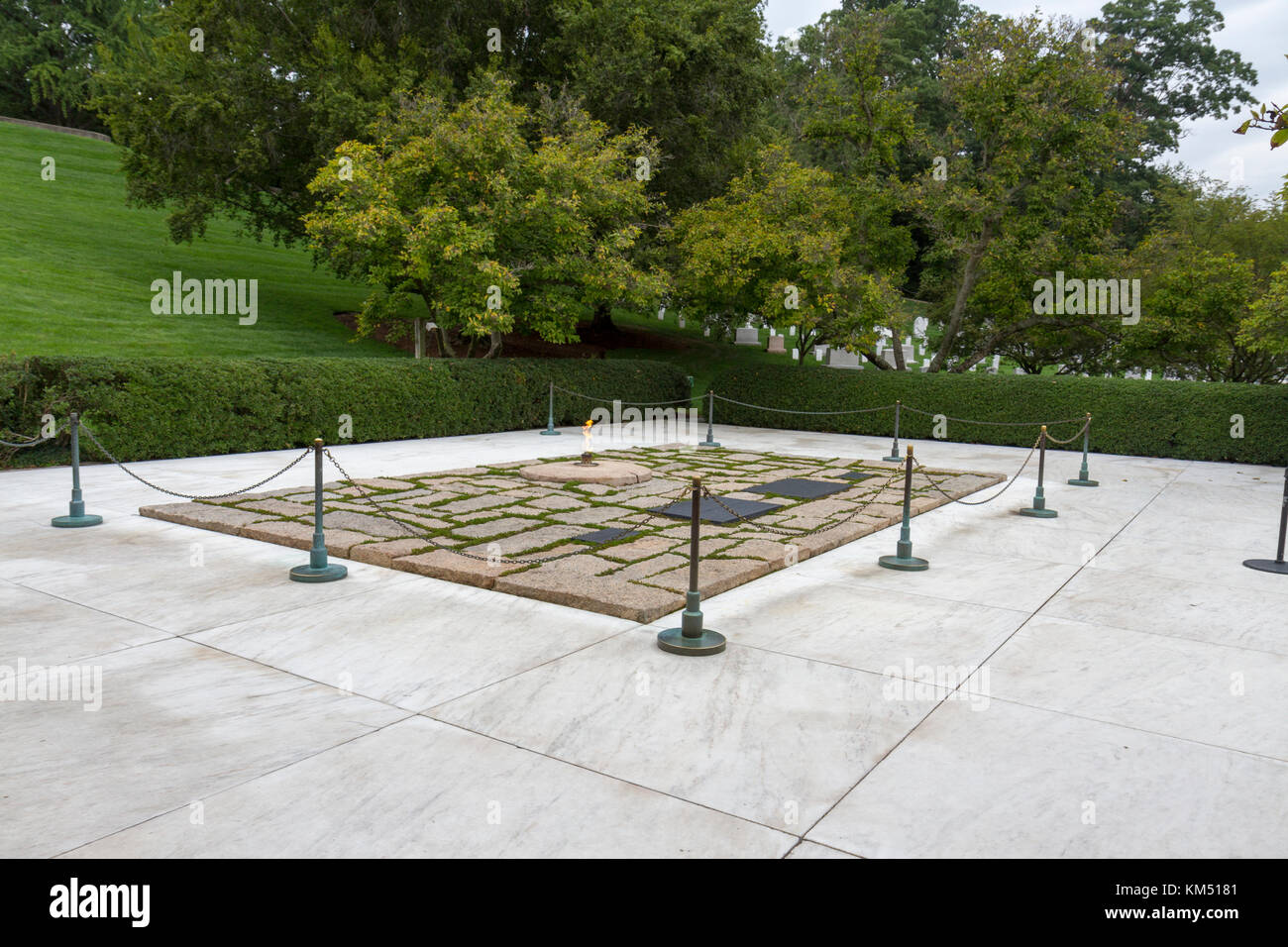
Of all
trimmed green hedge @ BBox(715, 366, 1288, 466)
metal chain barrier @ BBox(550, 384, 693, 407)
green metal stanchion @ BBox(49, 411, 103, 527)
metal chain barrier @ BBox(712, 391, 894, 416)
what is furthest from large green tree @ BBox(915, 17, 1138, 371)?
green metal stanchion @ BBox(49, 411, 103, 527)

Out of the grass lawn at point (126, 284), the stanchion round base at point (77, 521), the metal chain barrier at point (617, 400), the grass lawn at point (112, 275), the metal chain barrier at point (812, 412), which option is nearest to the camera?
the stanchion round base at point (77, 521)

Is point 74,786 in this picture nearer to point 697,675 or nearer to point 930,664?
point 697,675

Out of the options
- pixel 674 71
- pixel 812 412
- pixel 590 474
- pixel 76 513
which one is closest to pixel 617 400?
pixel 812 412

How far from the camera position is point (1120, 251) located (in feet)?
75.4

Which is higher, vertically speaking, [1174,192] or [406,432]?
[1174,192]

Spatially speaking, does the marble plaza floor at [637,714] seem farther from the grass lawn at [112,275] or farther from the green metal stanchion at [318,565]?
the grass lawn at [112,275]

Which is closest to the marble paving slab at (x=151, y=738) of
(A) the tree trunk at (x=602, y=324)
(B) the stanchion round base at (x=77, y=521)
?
(B) the stanchion round base at (x=77, y=521)

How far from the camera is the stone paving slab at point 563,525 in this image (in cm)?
646

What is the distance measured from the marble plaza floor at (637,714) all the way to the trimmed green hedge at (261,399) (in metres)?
4.84

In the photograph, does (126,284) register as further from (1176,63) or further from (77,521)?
(1176,63)

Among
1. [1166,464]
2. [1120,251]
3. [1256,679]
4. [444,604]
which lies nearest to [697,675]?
[444,604]
